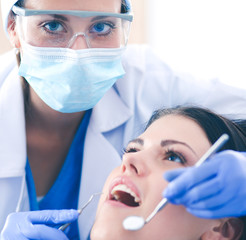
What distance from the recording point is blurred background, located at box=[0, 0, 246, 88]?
8.89 ft

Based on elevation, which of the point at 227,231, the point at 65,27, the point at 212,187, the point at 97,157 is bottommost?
the point at 97,157

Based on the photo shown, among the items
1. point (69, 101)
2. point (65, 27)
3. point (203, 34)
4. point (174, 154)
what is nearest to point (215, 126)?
point (174, 154)

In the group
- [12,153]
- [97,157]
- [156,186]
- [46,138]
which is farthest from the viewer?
[46,138]

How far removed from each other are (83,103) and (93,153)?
29cm

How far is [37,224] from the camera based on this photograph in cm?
138

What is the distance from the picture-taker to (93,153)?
5.98 feet

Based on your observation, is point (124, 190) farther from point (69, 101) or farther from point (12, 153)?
point (12, 153)

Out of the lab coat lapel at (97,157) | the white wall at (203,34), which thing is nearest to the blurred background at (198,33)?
the white wall at (203,34)

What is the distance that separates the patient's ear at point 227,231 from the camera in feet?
4.11

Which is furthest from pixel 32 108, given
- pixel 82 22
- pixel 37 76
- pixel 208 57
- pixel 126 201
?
pixel 208 57

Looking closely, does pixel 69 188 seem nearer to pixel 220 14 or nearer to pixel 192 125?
pixel 192 125

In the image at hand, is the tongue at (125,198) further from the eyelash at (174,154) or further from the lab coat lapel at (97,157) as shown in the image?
the lab coat lapel at (97,157)

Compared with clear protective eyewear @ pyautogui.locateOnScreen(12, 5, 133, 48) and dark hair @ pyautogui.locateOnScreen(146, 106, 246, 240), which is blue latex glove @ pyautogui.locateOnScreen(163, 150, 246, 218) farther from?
clear protective eyewear @ pyautogui.locateOnScreen(12, 5, 133, 48)

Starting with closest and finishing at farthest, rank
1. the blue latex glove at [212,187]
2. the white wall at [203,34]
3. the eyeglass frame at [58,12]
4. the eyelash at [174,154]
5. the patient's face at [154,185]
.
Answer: the blue latex glove at [212,187] → the patient's face at [154,185] → the eyelash at [174,154] → the eyeglass frame at [58,12] → the white wall at [203,34]
